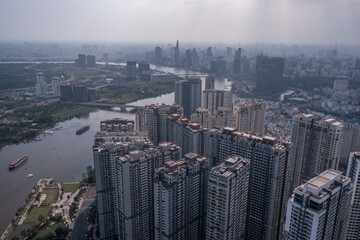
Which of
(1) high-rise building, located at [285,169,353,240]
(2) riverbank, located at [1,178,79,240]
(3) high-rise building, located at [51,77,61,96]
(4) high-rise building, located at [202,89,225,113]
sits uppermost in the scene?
(1) high-rise building, located at [285,169,353,240]

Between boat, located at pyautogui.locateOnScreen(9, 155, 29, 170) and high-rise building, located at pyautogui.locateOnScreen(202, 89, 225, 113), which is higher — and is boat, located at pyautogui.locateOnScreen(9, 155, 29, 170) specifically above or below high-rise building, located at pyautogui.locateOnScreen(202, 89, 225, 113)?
below

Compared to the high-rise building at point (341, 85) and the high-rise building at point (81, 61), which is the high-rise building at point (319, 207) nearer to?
the high-rise building at point (341, 85)

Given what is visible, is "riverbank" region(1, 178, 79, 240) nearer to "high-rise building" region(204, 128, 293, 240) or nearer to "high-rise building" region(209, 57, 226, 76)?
"high-rise building" region(204, 128, 293, 240)

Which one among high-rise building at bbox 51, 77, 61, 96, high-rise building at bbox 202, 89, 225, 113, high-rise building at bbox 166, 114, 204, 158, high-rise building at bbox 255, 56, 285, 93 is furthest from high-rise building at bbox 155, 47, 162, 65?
high-rise building at bbox 166, 114, 204, 158

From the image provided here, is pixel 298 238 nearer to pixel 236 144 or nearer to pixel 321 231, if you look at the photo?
pixel 321 231

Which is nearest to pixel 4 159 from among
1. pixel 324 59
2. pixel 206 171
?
pixel 206 171

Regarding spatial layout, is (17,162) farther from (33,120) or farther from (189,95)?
(189,95)

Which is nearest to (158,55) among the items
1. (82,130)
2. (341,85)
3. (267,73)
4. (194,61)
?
(194,61)
